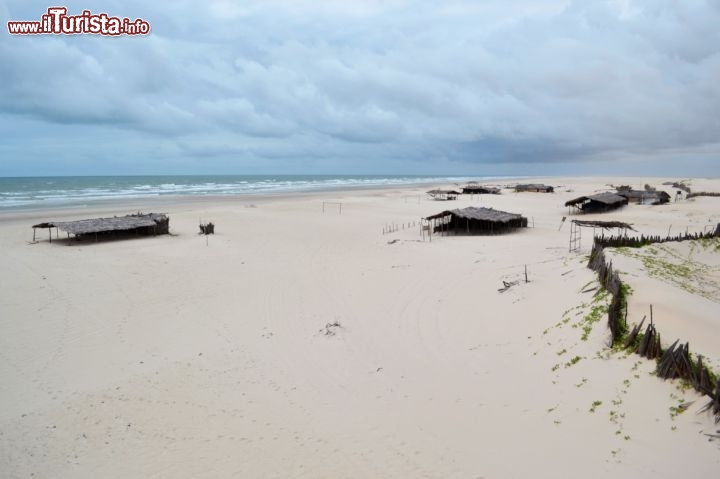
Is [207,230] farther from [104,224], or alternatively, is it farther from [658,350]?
[658,350]

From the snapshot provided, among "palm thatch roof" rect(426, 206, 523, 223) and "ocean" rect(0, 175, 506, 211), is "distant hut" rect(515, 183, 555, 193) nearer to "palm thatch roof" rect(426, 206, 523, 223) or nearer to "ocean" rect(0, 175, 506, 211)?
"ocean" rect(0, 175, 506, 211)

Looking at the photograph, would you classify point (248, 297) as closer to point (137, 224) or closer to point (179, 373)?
point (179, 373)

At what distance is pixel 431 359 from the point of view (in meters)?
9.17

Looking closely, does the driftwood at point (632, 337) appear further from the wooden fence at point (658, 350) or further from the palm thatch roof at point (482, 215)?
the palm thatch roof at point (482, 215)

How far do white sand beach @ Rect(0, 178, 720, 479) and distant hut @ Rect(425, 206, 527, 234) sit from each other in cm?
768

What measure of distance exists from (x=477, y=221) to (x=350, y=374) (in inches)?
690

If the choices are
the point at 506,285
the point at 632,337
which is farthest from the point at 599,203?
the point at 632,337

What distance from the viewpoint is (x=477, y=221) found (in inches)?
972

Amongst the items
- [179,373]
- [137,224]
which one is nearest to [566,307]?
[179,373]

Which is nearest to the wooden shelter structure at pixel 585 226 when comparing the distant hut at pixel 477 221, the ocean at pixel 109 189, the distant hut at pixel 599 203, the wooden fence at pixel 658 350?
the distant hut at pixel 477 221

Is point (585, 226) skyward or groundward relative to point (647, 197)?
groundward

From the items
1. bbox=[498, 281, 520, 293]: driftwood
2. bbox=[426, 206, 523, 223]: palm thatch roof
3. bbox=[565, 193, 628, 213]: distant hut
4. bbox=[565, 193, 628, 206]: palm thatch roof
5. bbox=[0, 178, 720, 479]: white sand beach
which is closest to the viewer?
bbox=[0, 178, 720, 479]: white sand beach

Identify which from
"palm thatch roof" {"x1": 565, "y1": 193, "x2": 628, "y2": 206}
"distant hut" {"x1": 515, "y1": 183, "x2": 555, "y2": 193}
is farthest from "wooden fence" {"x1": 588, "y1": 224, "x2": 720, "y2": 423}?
"distant hut" {"x1": 515, "y1": 183, "x2": 555, "y2": 193}

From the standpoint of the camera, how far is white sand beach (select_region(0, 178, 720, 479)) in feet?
20.1
